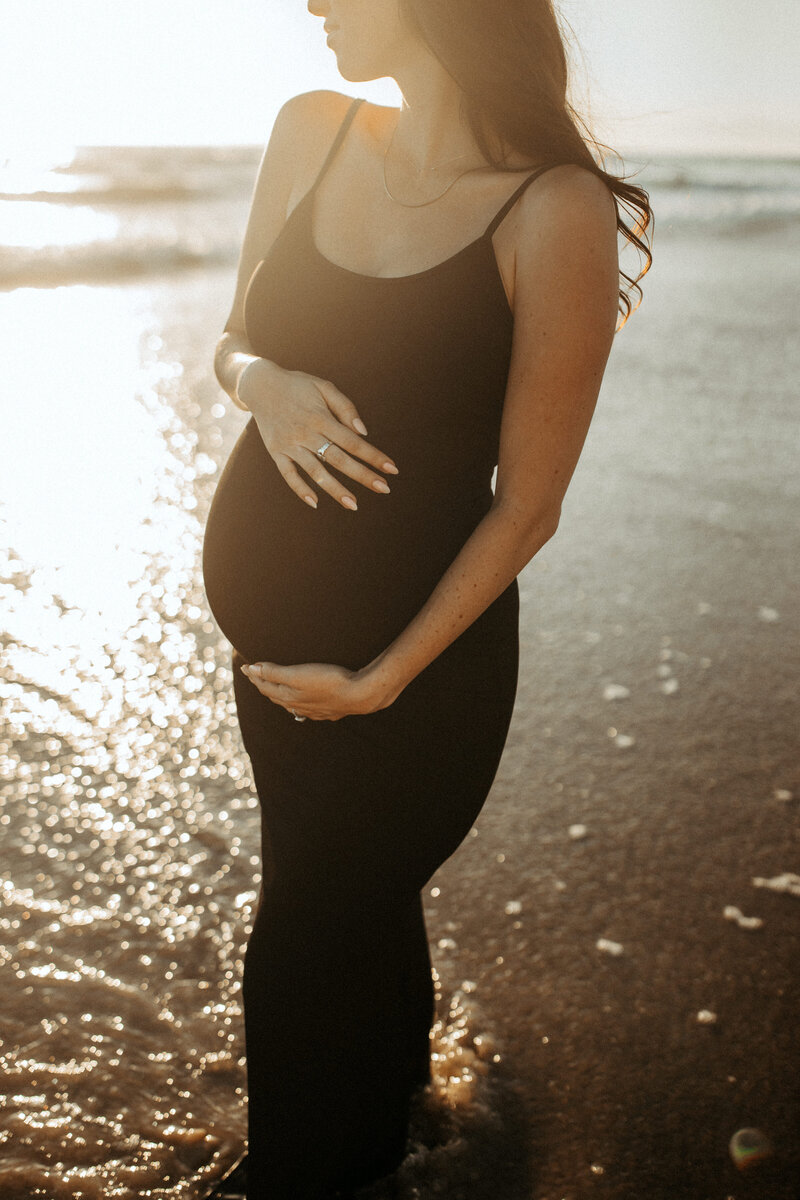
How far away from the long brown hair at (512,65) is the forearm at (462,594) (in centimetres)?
47

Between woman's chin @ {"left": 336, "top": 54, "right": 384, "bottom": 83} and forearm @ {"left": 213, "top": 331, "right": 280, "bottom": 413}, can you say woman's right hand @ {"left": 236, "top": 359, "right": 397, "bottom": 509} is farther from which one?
woman's chin @ {"left": 336, "top": 54, "right": 384, "bottom": 83}

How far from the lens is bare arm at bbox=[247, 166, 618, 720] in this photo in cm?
138

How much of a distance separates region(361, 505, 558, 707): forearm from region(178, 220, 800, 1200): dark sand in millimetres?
1186

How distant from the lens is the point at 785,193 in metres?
27.5

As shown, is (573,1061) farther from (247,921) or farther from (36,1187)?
(36,1187)

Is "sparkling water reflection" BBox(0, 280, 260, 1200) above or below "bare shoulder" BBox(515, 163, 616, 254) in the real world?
below

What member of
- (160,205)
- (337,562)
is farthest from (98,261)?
(337,562)

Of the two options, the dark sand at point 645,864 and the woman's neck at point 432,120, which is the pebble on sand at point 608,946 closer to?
the dark sand at point 645,864

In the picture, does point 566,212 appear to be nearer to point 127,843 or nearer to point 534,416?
point 534,416

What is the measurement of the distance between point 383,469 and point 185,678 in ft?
8.13

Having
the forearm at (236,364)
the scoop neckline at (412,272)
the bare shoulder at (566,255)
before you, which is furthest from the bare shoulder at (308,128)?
the bare shoulder at (566,255)

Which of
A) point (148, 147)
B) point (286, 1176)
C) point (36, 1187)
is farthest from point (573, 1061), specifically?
point (148, 147)

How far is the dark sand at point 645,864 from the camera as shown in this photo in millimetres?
2148

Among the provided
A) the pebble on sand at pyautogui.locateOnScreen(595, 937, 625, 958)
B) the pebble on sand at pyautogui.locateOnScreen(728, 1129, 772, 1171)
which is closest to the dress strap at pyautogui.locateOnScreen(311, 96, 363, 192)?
the pebble on sand at pyautogui.locateOnScreen(595, 937, 625, 958)
